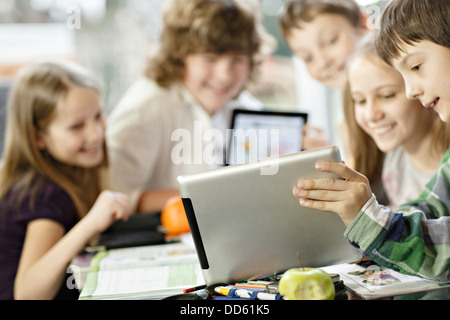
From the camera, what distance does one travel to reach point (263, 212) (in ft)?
2.35

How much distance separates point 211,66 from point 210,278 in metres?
1.10

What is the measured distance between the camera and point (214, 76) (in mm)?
1715

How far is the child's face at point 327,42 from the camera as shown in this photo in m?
1.51

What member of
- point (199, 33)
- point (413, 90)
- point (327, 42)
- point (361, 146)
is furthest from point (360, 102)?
point (199, 33)

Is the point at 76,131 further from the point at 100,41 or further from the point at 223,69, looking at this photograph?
the point at 100,41

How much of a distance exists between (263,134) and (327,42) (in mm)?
368

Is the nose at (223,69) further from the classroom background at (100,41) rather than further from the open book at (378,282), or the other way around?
the open book at (378,282)

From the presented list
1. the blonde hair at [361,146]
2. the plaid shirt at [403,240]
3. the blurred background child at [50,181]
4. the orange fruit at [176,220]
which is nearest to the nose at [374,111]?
the blonde hair at [361,146]

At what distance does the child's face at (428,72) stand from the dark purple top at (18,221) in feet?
2.79
